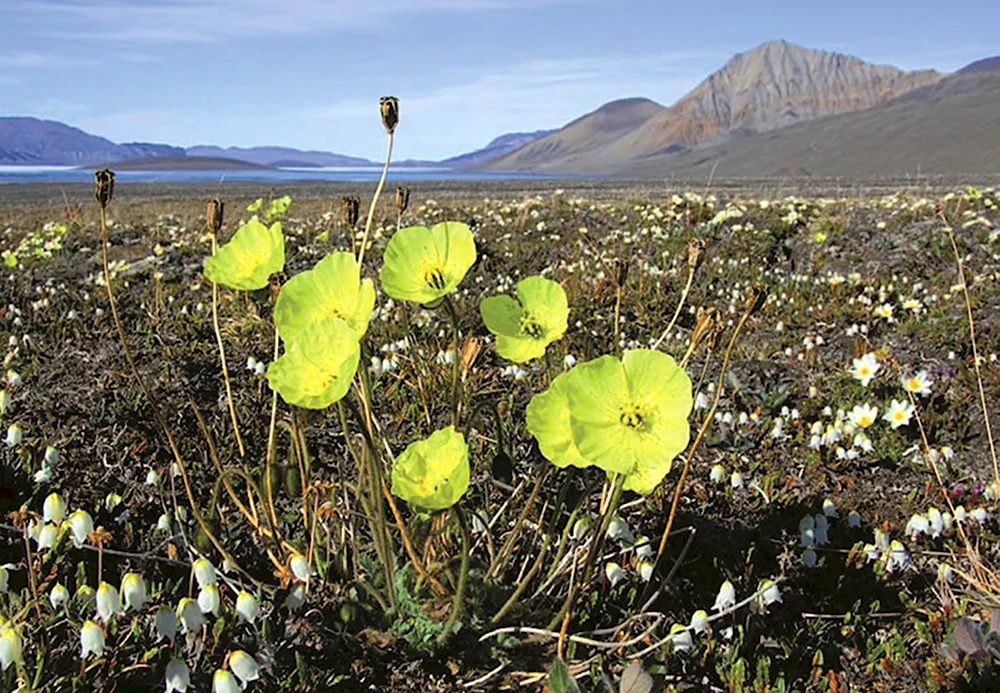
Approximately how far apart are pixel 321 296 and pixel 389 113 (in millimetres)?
487

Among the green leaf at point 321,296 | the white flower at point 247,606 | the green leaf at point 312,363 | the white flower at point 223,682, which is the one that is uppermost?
the green leaf at point 321,296

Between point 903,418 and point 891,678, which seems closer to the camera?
point 891,678

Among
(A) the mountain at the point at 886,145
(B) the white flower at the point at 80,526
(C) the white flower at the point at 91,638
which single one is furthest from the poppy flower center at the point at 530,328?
(A) the mountain at the point at 886,145

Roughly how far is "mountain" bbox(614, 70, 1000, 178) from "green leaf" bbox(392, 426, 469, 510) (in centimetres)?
8209

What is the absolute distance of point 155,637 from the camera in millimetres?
2377

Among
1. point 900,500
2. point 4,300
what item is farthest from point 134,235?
point 900,500

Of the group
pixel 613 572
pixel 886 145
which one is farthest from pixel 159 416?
pixel 886 145

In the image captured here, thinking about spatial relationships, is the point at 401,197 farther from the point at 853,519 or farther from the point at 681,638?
the point at 853,519

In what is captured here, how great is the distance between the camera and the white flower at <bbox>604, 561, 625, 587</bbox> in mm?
2555

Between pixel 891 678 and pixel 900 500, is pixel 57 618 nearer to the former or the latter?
pixel 891 678

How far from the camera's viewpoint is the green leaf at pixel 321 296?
1921 millimetres

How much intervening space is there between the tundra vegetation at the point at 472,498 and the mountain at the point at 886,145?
79.5 metres

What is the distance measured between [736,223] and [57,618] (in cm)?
910

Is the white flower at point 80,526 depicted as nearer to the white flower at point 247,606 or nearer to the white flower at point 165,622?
the white flower at point 165,622
